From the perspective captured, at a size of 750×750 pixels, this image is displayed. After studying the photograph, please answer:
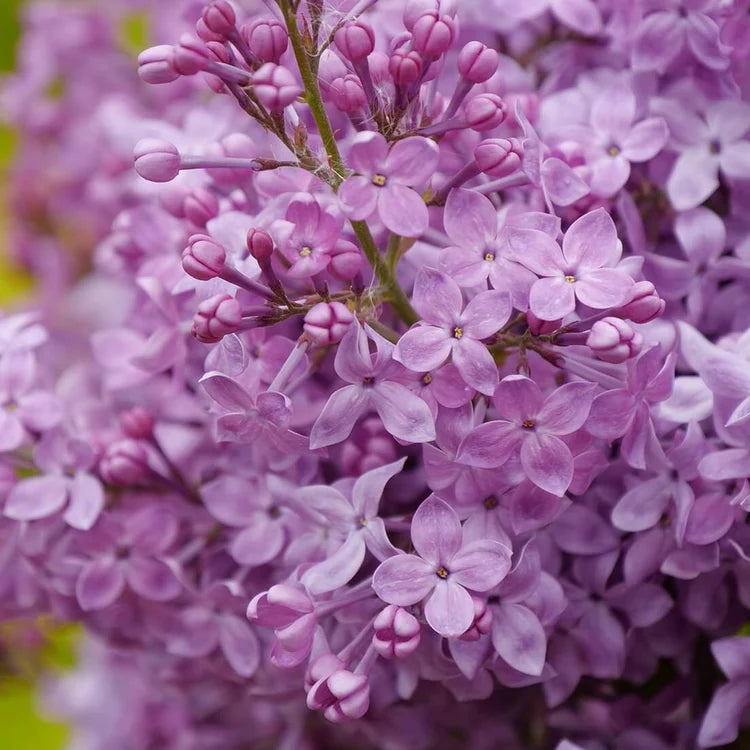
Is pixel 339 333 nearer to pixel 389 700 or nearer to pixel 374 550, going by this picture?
pixel 374 550

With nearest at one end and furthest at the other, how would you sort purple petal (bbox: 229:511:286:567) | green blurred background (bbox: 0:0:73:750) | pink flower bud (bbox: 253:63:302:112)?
1. pink flower bud (bbox: 253:63:302:112)
2. purple petal (bbox: 229:511:286:567)
3. green blurred background (bbox: 0:0:73:750)

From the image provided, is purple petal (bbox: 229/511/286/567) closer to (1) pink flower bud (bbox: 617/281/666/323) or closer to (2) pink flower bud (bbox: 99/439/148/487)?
(2) pink flower bud (bbox: 99/439/148/487)

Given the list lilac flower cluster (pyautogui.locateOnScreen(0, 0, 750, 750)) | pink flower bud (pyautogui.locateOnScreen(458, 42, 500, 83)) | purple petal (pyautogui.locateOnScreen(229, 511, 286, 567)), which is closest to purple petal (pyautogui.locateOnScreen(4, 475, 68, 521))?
lilac flower cluster (pyautogui.locateOnScreen(0, 0, 750, 750))

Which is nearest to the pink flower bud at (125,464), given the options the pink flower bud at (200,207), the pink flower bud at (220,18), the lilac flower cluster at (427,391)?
the lilac flower cluster at (427,391)

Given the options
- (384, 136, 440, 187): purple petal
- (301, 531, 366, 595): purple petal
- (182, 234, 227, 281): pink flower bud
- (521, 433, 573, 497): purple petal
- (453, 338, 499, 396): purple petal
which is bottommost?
(301, 531, 366, 595): purple petal

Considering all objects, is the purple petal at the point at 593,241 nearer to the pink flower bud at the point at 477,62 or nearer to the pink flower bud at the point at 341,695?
the pink flower bud at the point at 477,62
